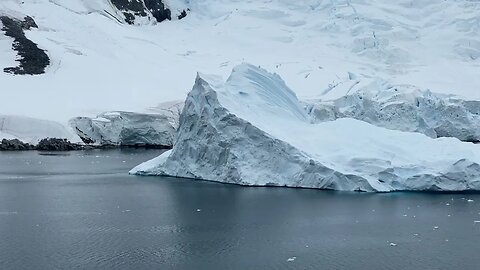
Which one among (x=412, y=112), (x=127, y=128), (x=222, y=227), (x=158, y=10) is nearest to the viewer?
(x=222, y=227)

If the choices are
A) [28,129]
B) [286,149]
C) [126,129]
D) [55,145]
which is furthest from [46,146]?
[286,149]

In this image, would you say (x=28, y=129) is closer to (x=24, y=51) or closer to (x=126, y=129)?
(x=126, y=129)

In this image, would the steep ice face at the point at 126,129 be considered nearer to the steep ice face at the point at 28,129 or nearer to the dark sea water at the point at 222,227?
the steep ice face at the point at 28,129

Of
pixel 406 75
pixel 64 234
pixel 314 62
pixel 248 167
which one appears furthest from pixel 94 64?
pixel 64 234

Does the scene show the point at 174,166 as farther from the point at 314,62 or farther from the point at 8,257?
the point at 314,62

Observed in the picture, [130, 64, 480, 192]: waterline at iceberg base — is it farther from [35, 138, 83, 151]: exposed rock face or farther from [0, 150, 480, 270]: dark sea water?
[35, 138, 83, 151]: exposed rock face

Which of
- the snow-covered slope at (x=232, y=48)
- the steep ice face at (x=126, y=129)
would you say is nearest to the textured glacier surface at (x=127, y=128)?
the steep ice face at (x=126, y=129)
